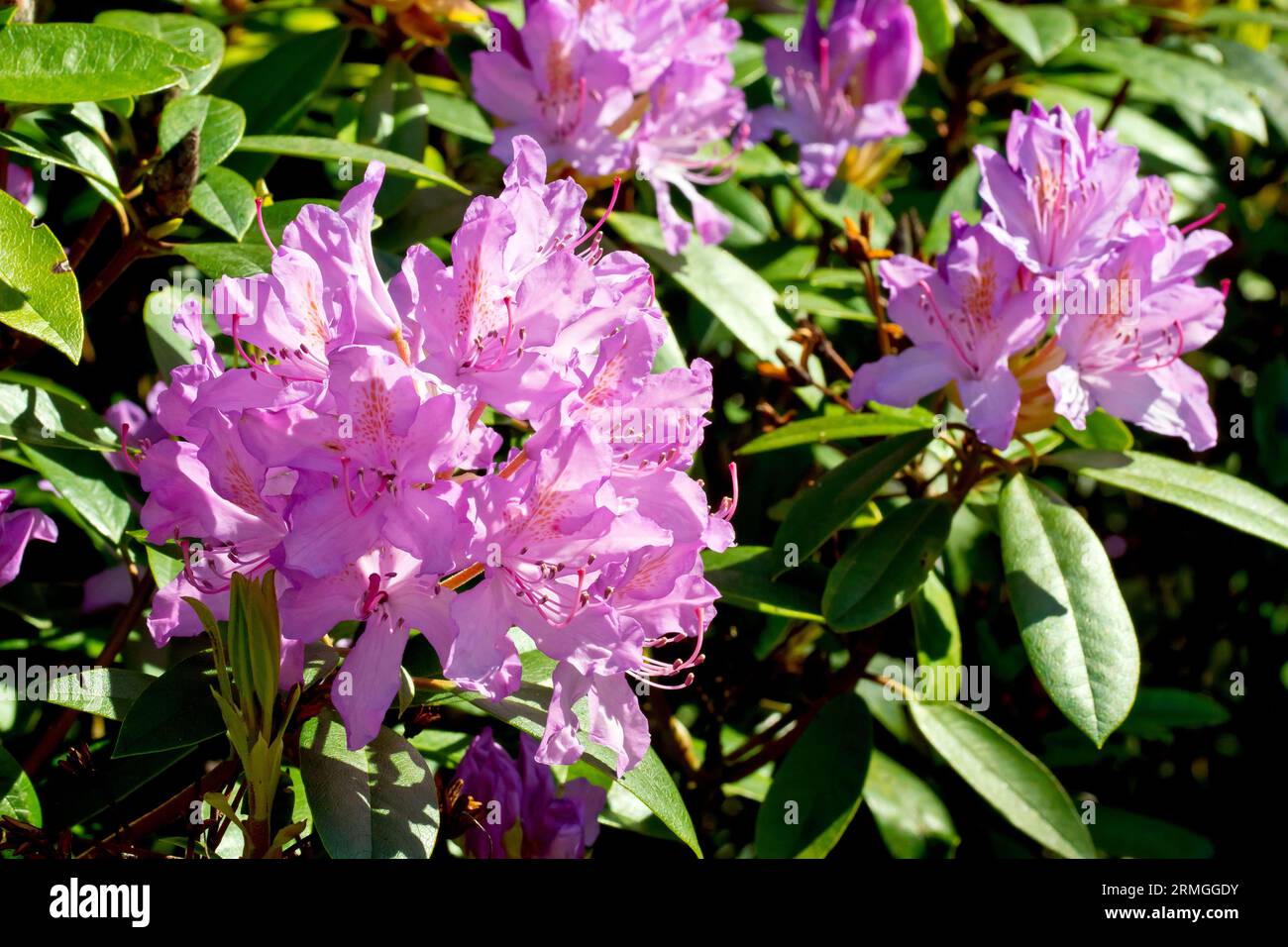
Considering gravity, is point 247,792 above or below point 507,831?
above

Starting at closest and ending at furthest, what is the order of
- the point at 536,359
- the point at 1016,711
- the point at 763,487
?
1. the point at 536,359
2. the point at 763,487
3. the point at 1016,711

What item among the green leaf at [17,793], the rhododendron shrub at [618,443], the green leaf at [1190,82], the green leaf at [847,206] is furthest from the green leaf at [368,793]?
the green leaf at [1190,82]

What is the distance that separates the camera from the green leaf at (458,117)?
167 cm

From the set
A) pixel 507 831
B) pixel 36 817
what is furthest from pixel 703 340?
pixel 36 817

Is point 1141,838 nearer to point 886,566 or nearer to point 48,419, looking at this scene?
point 886,566

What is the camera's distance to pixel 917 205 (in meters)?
2.04

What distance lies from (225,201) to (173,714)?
51cm

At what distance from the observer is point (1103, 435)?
145 cm

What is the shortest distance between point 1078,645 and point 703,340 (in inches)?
27.6

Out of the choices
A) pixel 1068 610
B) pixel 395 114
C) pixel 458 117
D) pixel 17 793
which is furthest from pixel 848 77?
pixel 17 793

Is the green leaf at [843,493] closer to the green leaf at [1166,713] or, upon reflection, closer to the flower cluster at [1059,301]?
the flower cluster at [1059,301]

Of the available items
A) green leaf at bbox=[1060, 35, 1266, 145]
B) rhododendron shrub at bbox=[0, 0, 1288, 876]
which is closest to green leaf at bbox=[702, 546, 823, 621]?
rhododendron shrub at bbox=[0, 0, 1288, 876]
